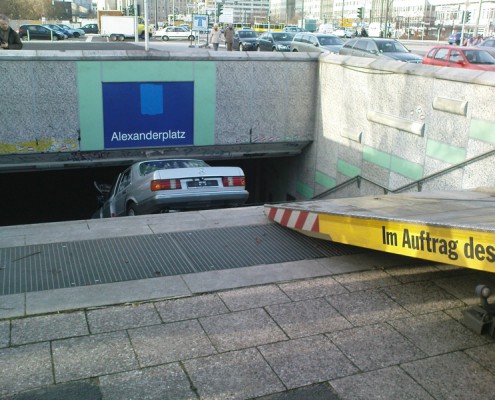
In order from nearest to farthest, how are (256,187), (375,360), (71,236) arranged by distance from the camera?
(375,360)
(71,236)
(256,187)

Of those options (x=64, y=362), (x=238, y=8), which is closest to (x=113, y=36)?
(x=64, y=362)

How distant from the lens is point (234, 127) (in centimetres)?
1443

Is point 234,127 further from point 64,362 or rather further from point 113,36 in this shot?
point 113,36

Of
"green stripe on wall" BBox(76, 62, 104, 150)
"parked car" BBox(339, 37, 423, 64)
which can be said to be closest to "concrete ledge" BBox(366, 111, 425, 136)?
"green stripe on wall" BBox(76, 62, 104, 150)

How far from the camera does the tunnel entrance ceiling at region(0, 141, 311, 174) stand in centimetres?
1300

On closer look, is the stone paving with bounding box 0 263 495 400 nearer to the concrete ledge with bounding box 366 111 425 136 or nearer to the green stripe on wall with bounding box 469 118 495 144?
the green stripe on wall with bounding box 469 118 495 144

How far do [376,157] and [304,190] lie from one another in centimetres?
367

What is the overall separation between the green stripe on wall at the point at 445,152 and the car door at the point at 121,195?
5402mm

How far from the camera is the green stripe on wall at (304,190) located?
1530 centimetres

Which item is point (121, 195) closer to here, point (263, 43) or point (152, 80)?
point (152, 80)

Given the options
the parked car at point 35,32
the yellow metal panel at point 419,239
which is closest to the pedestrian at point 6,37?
the yellow metal panel at point 419,239

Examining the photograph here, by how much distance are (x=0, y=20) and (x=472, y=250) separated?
1199cm

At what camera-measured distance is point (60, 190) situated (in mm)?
17531

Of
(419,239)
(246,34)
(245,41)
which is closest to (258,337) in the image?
(419,239)
